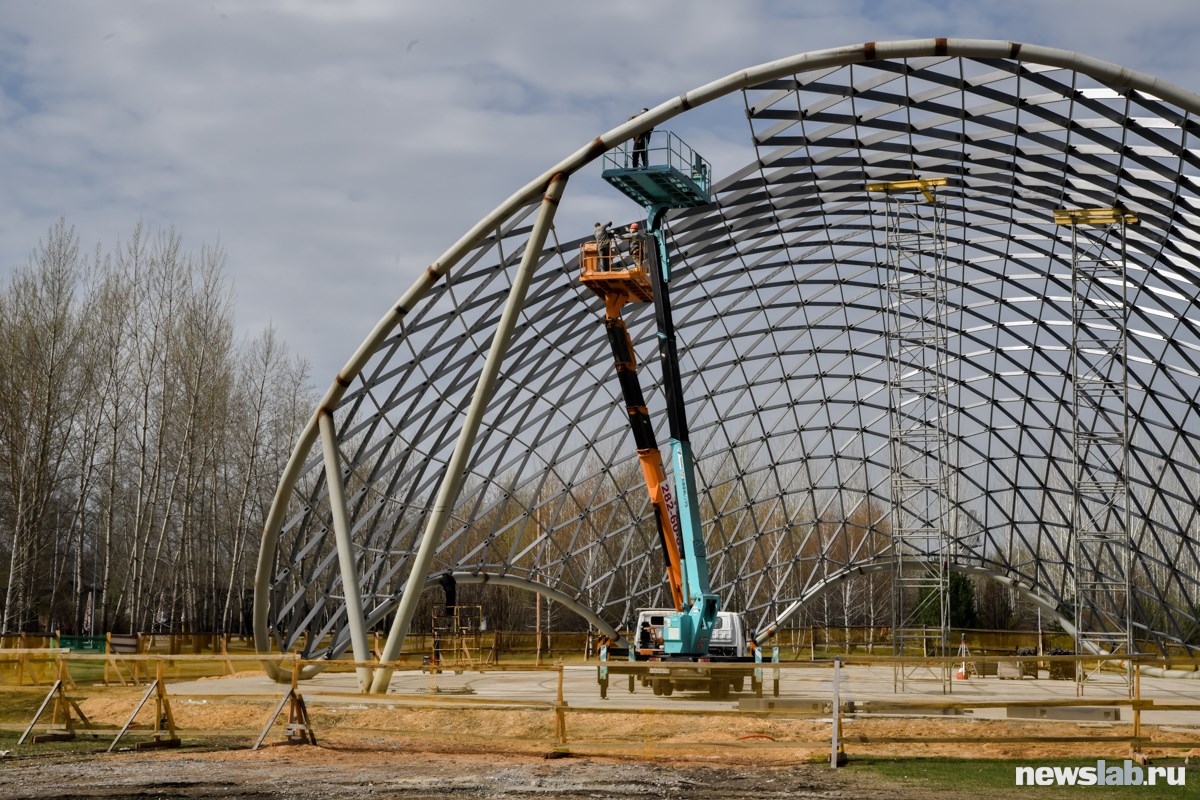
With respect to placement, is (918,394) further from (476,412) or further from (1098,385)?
(476,412)

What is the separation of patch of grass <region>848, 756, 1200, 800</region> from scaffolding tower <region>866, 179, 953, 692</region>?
490 inches

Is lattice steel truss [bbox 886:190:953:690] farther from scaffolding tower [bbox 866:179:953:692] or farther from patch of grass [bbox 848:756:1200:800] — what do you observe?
patch of grass [bbox 848:756:1200:800]

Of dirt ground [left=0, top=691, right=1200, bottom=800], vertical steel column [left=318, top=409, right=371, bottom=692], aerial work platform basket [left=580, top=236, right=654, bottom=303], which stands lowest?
dirt ground [left=0, top=691, right=1200, bottom=800]

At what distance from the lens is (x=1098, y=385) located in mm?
53594

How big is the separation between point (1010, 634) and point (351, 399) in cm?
3743

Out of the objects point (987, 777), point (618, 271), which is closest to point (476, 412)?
point (618, 271)

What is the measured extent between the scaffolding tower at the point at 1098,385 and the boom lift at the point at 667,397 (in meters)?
12.6

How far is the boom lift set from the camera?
107ft

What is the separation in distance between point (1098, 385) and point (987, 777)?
3983 cm

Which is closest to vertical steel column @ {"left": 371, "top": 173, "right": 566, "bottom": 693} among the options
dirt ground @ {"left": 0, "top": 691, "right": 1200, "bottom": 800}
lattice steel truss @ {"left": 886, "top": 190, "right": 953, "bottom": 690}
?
dirt ground @ {"left": 0, "top": 691, "right": 1200, "bottom": 800}

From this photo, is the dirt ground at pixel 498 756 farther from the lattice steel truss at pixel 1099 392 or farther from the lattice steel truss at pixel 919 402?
the lattice steel truss at pixel 1099 392

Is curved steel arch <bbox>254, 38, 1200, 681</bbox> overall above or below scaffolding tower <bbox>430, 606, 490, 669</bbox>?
above

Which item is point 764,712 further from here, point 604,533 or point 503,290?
point 604,533

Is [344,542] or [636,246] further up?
[636,246]
